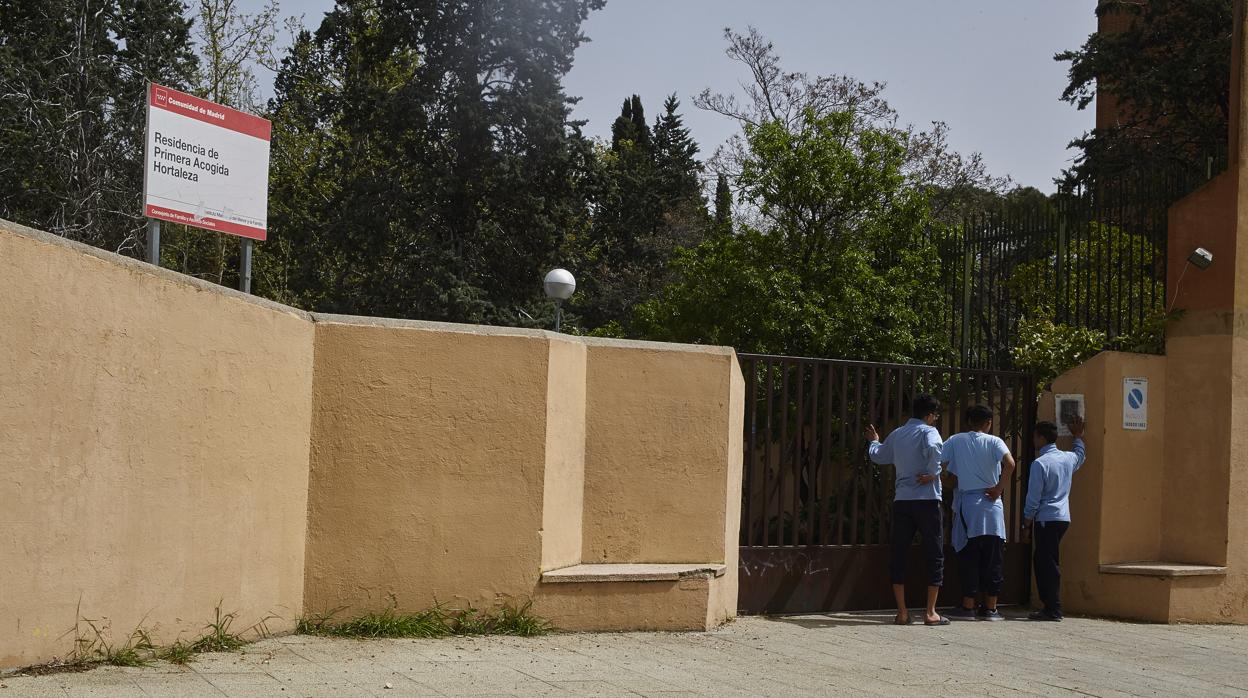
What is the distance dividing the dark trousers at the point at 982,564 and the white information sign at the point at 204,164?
5.68 m

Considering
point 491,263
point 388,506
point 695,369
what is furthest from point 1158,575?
point 491,263

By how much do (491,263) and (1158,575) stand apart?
71.9ft

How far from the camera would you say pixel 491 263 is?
29.8 meters

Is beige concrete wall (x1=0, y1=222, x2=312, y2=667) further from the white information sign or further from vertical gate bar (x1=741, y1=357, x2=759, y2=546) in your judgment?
vertical gate bar (x1=741, y1=357, x2=759, y2=546)

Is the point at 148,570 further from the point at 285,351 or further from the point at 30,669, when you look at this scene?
the point at 285,351

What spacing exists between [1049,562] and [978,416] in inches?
54.9

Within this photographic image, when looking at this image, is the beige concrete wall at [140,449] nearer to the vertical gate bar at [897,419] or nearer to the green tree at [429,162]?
the vertical gate bar at [897,419]

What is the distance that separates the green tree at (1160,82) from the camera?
24234mm

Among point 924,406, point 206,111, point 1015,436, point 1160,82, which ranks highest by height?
point 1160,82

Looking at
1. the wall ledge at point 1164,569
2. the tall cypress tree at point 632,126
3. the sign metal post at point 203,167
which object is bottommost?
the wall ledge at point 1164,569

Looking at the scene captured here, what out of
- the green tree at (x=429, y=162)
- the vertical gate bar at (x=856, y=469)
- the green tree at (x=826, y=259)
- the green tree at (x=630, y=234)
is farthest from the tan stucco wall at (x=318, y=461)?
the green tree at (x=630, y=234)

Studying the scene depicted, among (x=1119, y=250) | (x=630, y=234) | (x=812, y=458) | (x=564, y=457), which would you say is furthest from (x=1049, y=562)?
(x=630, y=234)

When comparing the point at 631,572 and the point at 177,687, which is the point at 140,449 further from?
the point at 631,572

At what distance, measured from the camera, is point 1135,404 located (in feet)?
32.6
